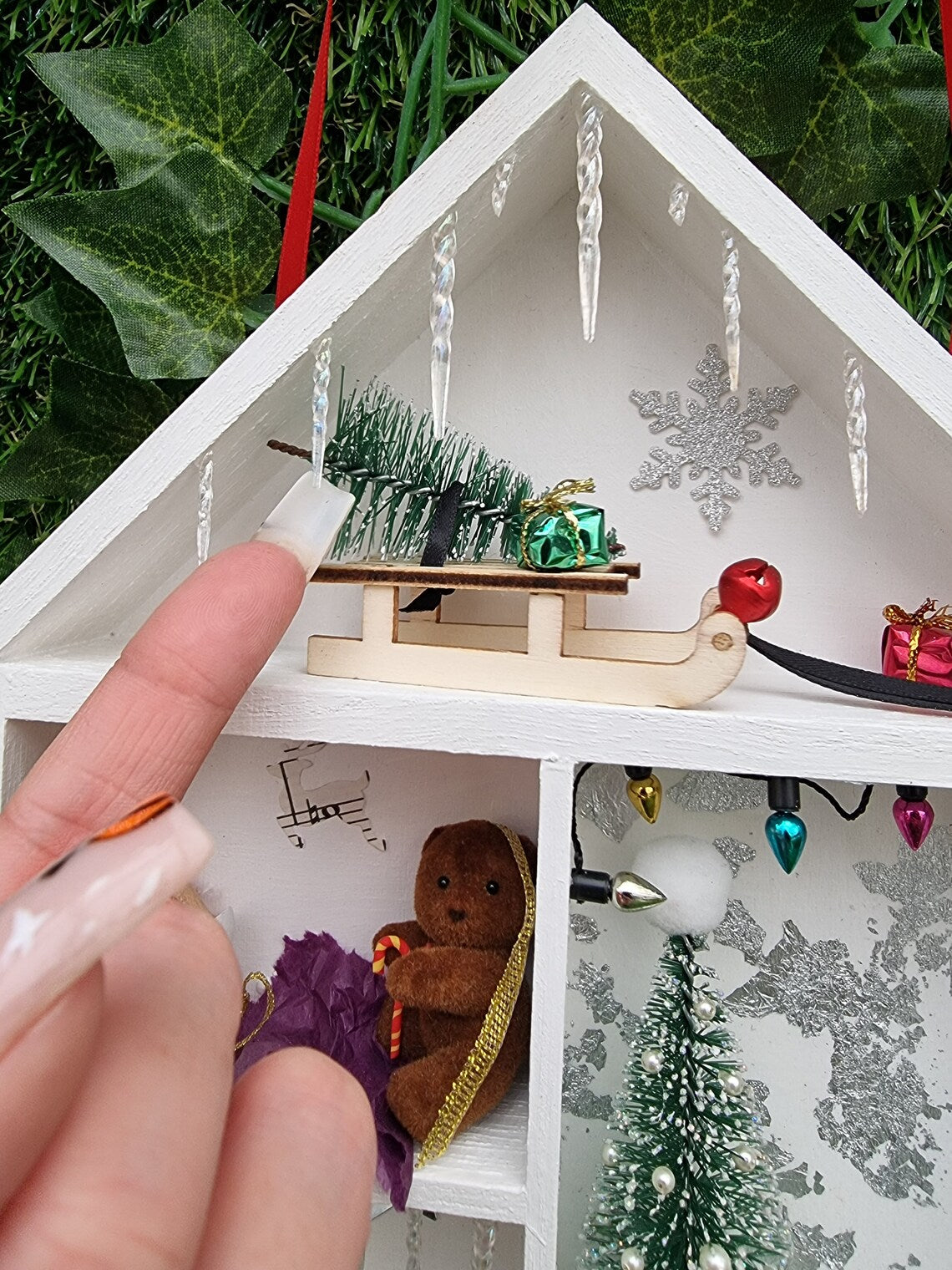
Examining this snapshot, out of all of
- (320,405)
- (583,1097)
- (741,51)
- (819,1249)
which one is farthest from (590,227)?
(819,1249)

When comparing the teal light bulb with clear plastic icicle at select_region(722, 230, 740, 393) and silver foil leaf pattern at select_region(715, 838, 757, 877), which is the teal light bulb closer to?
silver foil leaf pattern at select_region(715, 838, 757, 877)

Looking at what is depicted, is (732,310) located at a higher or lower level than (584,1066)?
higher

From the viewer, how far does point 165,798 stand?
255 mm

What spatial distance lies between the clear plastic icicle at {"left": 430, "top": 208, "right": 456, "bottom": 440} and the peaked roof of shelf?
0.04 feet

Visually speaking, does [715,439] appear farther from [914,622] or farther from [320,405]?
[320,405]

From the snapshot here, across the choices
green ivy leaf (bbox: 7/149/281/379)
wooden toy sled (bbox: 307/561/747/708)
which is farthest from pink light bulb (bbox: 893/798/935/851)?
green ivy leaf (bbox: 7/149/281/379)

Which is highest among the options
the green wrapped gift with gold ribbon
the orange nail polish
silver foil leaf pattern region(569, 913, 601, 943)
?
the green wrapped gift with gold ribbon

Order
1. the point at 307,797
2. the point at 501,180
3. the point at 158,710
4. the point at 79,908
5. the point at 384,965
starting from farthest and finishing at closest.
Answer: the point at 307,797
the point at 384,965
the point at 501,180
the point at 158,710
the point at 79,908

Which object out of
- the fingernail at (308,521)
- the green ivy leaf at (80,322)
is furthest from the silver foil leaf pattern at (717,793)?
the green ivy leaf at (80,322)

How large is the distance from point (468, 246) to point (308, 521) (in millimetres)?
235

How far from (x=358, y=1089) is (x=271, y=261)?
25.4 inches

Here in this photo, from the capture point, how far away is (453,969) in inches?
23.3

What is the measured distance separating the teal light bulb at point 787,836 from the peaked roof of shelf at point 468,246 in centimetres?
24

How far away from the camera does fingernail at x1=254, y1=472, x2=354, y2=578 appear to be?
0.51 m
